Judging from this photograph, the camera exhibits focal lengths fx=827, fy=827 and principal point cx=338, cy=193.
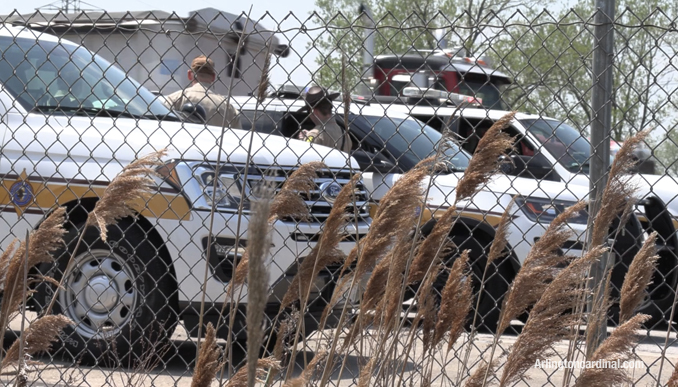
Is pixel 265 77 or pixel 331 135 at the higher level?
pixel 331 135

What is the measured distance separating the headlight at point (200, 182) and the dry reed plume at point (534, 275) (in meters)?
2.24

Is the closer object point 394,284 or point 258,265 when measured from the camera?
point 258,265

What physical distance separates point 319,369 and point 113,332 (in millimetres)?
1859

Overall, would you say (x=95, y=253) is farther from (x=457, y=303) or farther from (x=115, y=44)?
(x=115, y=44)

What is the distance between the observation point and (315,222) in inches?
189

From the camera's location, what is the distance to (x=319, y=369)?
317 cm

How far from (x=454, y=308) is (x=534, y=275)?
1.03 ft

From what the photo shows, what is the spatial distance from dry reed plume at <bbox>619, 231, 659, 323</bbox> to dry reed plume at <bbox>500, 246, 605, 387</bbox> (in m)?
0.25

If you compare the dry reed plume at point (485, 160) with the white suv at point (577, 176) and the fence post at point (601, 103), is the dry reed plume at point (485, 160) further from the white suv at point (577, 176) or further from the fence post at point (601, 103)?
the white suv at point (577, 176)

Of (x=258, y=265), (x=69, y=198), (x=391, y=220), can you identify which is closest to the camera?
(x=258, y=265)

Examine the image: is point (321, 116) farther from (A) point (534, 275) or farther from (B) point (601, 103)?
(A) point (534, 275)

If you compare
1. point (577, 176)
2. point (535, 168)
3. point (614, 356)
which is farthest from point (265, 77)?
point (535, 168)

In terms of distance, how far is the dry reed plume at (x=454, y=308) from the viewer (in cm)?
274

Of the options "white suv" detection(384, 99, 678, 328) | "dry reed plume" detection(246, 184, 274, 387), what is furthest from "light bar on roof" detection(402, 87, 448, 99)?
"dry reed plume" detection(246, 184, 274, 387)
